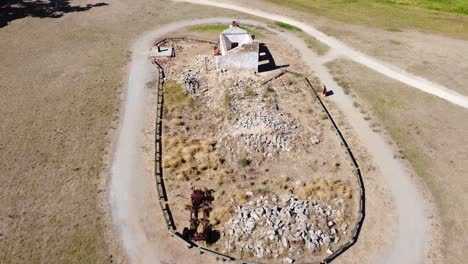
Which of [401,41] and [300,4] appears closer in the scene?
[401,41]

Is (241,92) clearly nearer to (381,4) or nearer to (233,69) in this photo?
(233,69)

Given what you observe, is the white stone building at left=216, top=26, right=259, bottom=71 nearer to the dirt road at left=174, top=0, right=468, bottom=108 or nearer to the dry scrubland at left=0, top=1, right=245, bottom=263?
the dry scrubland at left=0, top=1, right=245, bottom=263

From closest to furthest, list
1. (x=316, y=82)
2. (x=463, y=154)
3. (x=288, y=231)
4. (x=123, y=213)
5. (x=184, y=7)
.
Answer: (x=288, y=231) < (x=123, y=213) < (x=463, y=154) < (x=316, y=82) < (x=184, y=7)

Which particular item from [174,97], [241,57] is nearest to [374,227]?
[174,97]

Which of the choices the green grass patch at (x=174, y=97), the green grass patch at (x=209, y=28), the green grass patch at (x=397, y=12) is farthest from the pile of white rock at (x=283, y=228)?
the green grass patch at (x=397, y=12)

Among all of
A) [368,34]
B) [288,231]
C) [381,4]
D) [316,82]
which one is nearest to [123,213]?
[288,231]

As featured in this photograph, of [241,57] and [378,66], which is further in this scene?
[378,66]

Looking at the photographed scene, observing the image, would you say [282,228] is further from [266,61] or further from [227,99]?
[266,61]
